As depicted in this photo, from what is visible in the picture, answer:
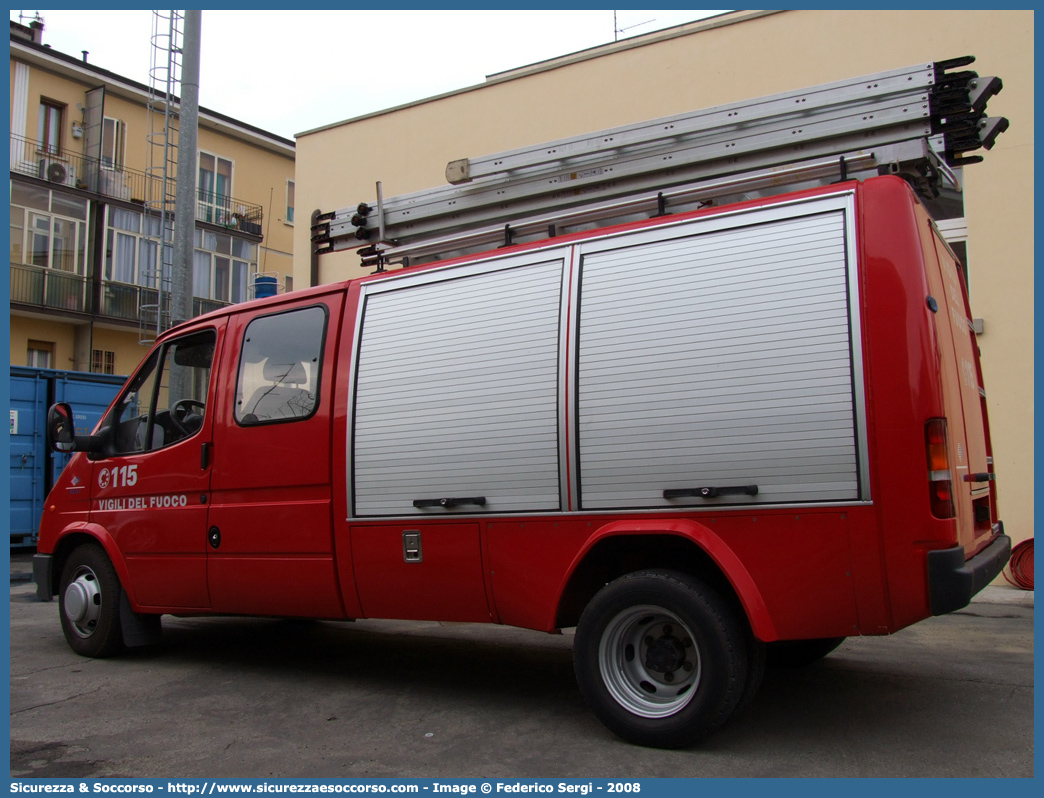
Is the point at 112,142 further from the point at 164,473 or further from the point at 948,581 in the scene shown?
the point at 948,581

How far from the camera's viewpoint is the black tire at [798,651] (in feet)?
17.3

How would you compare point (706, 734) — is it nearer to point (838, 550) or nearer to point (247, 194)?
point (838, 550)

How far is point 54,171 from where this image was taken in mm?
23203

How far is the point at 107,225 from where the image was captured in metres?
24.4

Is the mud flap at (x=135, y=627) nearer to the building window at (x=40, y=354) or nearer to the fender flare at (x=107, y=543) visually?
the fender flare at (x=107, y=543)

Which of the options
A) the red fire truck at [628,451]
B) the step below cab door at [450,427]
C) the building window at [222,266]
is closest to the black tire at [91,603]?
the red fire truck at [628,451]

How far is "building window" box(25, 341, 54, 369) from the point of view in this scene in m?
23.3

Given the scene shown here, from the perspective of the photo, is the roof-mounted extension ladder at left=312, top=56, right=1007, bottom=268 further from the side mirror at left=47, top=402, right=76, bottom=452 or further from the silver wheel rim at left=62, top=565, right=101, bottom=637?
the silver wheel rim at left=62, top=565, right=101, bottom=637

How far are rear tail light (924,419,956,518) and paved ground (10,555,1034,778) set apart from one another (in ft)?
3.64

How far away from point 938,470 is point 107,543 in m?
5.34

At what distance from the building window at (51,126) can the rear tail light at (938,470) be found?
25.4 meters

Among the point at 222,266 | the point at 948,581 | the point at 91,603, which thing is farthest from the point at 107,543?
the point at 222,266

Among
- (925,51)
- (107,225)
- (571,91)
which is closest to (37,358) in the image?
(107,225)

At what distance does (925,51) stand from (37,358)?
22546 millimetres
